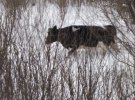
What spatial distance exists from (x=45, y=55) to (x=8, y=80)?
15.7 inches

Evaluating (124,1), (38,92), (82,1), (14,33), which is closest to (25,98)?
(38,92)

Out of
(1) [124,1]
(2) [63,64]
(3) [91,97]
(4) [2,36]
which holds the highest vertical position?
(1) [124,1]

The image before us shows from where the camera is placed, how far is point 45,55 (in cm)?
341

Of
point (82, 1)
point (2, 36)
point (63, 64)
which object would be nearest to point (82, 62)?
point (63, 64)

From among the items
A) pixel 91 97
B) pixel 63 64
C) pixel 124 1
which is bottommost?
pixel 91 97

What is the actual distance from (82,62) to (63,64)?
18 centimetres

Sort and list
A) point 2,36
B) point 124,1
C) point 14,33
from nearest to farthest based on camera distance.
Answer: point 2,36, point 14,33, point 124,1

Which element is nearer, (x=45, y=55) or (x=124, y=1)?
(x=45, y=55)

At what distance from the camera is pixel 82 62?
11.4ft

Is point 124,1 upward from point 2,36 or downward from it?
upward

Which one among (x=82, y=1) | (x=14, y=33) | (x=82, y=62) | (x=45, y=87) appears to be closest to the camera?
(x=45, y=87)

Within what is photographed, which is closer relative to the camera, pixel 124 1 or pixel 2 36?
pixel 2 36

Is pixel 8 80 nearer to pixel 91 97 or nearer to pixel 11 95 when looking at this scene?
pixel 11 95

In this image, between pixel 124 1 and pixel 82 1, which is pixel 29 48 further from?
pixel 82 1
